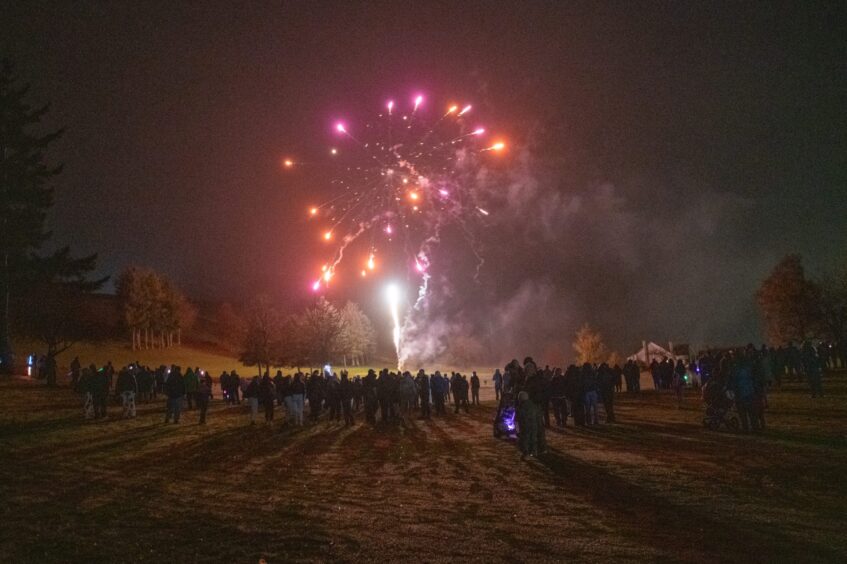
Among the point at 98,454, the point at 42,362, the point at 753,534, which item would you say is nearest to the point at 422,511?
the point at 753,534

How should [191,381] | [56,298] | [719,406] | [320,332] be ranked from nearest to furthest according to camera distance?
[719,406] → [191,381] → [56,298] → [320,332]

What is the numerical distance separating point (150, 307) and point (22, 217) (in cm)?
4597

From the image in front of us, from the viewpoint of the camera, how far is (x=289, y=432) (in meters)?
20.2

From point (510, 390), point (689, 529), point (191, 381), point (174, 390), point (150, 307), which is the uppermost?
point (150, 307)

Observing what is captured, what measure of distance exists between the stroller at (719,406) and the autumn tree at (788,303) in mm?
46071

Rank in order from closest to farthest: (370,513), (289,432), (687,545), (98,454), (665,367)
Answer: (687,545) → (370,513) → (98,454) → (289,432) → (665,367)

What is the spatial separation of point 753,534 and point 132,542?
7.61 meters

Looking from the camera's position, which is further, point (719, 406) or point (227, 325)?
point (227, 325)

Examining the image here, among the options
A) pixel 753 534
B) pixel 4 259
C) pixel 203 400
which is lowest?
pixel 753 534

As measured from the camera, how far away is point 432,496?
10.4 m

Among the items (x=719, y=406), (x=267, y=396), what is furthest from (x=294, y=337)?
(x=719, y=406)

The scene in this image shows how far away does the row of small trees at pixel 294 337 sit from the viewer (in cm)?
5750

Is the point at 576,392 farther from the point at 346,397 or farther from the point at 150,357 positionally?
the point at 150,357

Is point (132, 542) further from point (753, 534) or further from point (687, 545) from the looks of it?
point (753, 534)
